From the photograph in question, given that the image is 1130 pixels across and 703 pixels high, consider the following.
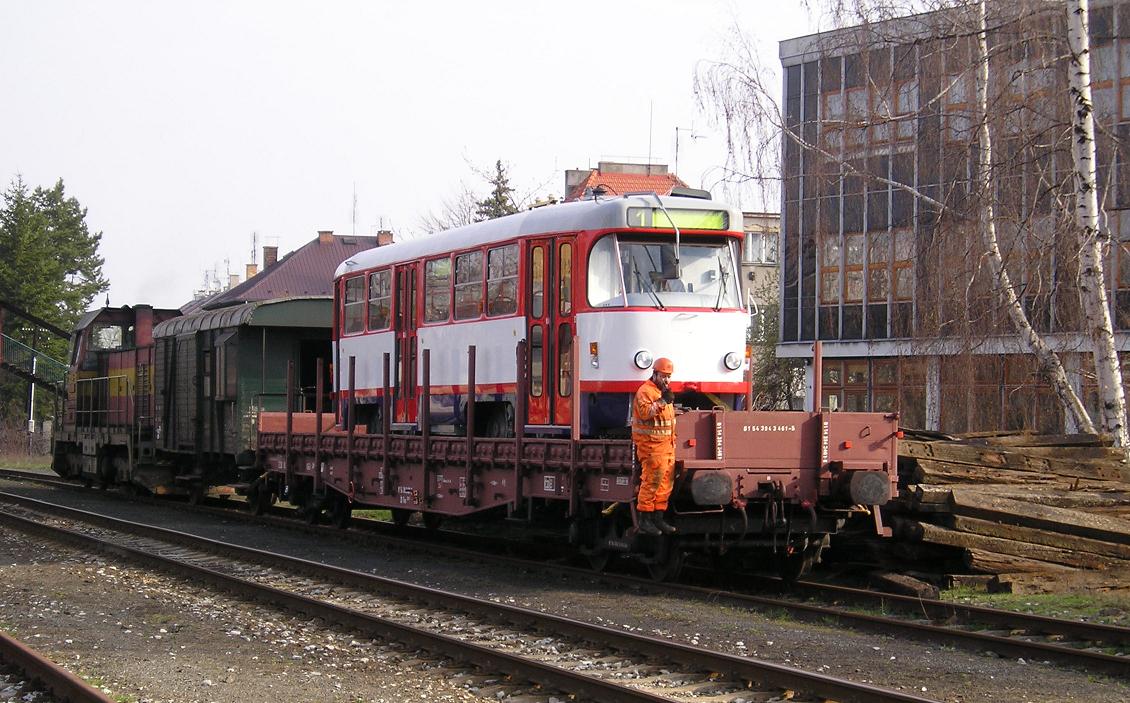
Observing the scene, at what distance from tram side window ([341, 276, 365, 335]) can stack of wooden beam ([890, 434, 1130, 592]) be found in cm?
757

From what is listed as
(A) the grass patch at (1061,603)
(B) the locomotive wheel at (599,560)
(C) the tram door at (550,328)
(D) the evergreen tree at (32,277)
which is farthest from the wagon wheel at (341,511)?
(D) the evergreen tree at (32,277)

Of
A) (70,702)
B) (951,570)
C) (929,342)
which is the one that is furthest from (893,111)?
(70,702)

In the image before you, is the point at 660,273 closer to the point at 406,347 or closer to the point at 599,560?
the point at 599,560

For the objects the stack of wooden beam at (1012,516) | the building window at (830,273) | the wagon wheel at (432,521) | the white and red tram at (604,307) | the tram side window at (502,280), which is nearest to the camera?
the stack of wooden beam at (1012,516)

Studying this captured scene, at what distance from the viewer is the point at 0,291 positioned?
63938 mm

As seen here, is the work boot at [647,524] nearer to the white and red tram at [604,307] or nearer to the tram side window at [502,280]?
the white and red tram at [604,307]

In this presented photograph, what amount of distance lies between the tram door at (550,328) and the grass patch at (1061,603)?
416 centimetres

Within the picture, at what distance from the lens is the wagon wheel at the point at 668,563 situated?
1280 centimetres

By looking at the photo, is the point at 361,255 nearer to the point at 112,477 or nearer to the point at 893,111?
the point at 893,111

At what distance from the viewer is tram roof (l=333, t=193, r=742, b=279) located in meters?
13.4

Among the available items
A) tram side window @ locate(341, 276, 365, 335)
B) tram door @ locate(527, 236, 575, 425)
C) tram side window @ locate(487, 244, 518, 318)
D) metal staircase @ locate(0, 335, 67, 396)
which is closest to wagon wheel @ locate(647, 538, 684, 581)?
tram door @ locate(527, 236, 575, 425)

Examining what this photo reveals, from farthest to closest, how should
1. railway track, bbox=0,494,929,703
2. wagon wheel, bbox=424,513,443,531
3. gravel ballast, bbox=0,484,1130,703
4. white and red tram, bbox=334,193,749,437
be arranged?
1. wagon wheel, bbox=424,513,443,531
2. white and red tram, bbox=334,193,749,437
3. gravel ballast, bbox=0,484,1130,703
4. railway track, bbox=0,494,929,703

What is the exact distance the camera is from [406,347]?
16703mm

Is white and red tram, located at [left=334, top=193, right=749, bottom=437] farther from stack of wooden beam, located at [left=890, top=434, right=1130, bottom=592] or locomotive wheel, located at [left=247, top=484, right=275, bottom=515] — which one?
locomotive wheel, located at [left=247, top=484, right=275, bottom=515]
